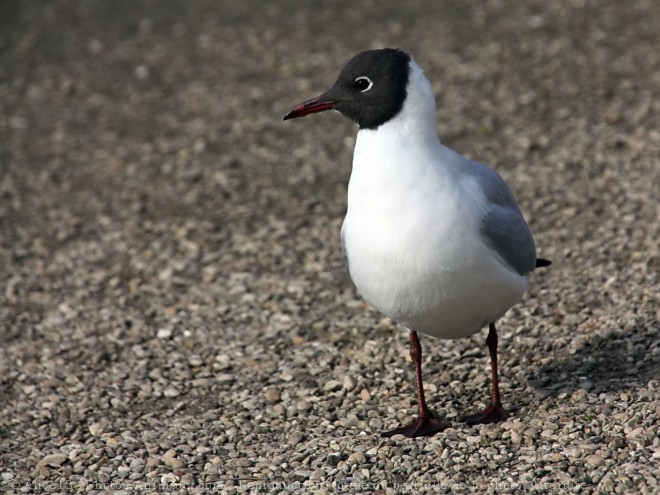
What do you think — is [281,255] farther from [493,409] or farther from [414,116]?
[414,116]

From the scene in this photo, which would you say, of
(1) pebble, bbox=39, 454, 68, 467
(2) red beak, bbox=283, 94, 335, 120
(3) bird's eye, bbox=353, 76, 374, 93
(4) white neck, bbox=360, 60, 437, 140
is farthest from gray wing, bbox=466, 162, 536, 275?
(1) pebble, bbox=39, 454, 68, 467

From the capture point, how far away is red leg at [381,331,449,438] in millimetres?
5881

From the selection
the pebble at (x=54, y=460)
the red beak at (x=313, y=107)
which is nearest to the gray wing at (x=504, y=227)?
the red beak at (x=313, y=107)

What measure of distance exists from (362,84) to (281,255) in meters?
3.37

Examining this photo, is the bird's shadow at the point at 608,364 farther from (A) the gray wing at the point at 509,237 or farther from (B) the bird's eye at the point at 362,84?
(B) the bird's eye at the point at 362,84

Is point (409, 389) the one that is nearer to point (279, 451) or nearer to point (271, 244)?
point (279, 451)

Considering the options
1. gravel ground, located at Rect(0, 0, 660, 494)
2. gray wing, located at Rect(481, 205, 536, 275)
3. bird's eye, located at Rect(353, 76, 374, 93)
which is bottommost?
gravel ground, located at Rect(0, 0, 660, 494)

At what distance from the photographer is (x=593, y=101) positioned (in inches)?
422

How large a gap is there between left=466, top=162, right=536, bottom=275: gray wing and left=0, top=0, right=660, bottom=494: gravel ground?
894mm

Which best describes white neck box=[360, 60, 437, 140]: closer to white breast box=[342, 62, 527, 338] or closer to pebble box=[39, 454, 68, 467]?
white breast box=[342, 62, 527, 338]

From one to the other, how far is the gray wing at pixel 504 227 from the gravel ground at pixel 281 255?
89 centimetres

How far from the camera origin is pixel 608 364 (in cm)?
634

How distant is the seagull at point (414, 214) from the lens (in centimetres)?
524

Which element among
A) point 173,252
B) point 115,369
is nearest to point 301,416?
point 115,369
